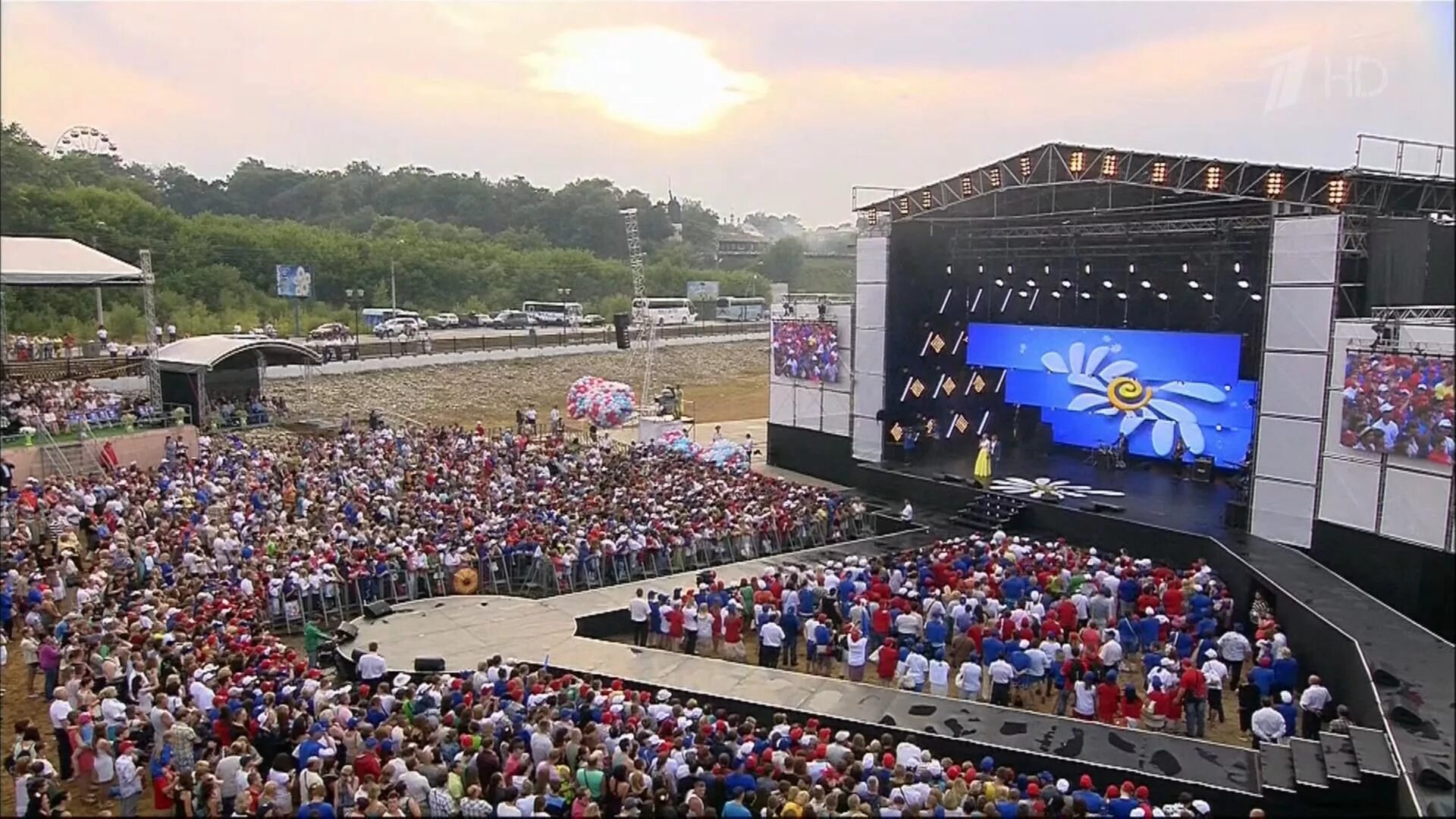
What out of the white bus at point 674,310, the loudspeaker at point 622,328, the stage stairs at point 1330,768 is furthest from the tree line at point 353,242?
the loudspeaker at point 622,328

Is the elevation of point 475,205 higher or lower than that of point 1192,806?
higher

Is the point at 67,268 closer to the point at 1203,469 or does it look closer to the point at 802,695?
the point at 802,695

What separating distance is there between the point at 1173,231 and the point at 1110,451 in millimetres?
5106

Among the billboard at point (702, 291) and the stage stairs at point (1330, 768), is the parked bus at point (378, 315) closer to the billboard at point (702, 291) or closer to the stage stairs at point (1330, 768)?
the billboard at point (702, 291)

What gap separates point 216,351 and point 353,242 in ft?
110

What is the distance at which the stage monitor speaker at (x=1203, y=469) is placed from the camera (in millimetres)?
20406

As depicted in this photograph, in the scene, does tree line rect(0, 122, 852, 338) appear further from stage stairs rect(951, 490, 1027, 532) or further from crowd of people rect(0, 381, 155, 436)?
stage stairs rect(951, 490, 1027, 532)

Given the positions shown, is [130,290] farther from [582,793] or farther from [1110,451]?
[582,793]

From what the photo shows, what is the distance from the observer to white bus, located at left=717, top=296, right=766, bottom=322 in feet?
235

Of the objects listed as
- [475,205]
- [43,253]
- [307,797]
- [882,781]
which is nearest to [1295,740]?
[882,781]

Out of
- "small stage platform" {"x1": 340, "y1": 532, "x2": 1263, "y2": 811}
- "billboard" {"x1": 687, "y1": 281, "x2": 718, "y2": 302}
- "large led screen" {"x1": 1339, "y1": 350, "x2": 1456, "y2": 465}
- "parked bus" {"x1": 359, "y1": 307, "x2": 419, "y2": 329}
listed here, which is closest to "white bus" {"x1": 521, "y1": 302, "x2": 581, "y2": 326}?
"parked bus" {"x1": 359, "y1": 307, "x2": 419, "y2": 329}

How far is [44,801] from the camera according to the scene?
7.65 meters

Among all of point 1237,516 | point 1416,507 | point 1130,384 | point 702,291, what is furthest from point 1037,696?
point 702,291

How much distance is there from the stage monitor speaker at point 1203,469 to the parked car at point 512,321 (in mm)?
41586
